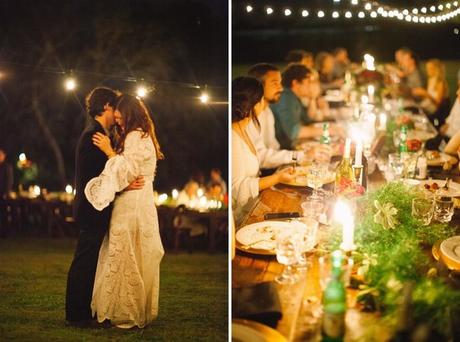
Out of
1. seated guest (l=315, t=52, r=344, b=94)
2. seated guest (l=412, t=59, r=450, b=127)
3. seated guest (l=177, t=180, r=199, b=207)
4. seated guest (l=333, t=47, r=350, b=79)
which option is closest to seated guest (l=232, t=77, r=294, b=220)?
seated guest (l=177, t=180, r=199, b=207)

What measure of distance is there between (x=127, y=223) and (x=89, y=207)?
25 cm

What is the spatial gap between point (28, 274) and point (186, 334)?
1861 mm

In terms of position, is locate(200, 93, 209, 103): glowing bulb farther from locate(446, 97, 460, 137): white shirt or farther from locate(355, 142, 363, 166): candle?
locate(446, 97, 460, 137): white shirt

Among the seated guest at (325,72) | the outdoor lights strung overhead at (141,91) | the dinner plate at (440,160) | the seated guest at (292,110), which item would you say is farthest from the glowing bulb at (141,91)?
the seated guest at (325,72)

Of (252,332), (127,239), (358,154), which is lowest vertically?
(252,332)

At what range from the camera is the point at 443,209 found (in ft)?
9.34

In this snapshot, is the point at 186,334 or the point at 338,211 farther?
the point at 186,334

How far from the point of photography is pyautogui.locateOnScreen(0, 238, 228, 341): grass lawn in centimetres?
363

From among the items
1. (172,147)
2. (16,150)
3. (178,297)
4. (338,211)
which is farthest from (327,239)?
(16,150)

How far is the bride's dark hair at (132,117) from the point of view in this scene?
3.38 metres

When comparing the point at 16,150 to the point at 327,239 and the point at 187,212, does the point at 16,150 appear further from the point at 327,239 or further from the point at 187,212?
the point at 327,239

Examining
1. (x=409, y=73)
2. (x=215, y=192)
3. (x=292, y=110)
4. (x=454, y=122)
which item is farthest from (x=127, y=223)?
(x=409, y=73)

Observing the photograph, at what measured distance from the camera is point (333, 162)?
4270mm

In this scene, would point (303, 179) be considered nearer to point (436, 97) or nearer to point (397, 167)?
point (397, 167)
